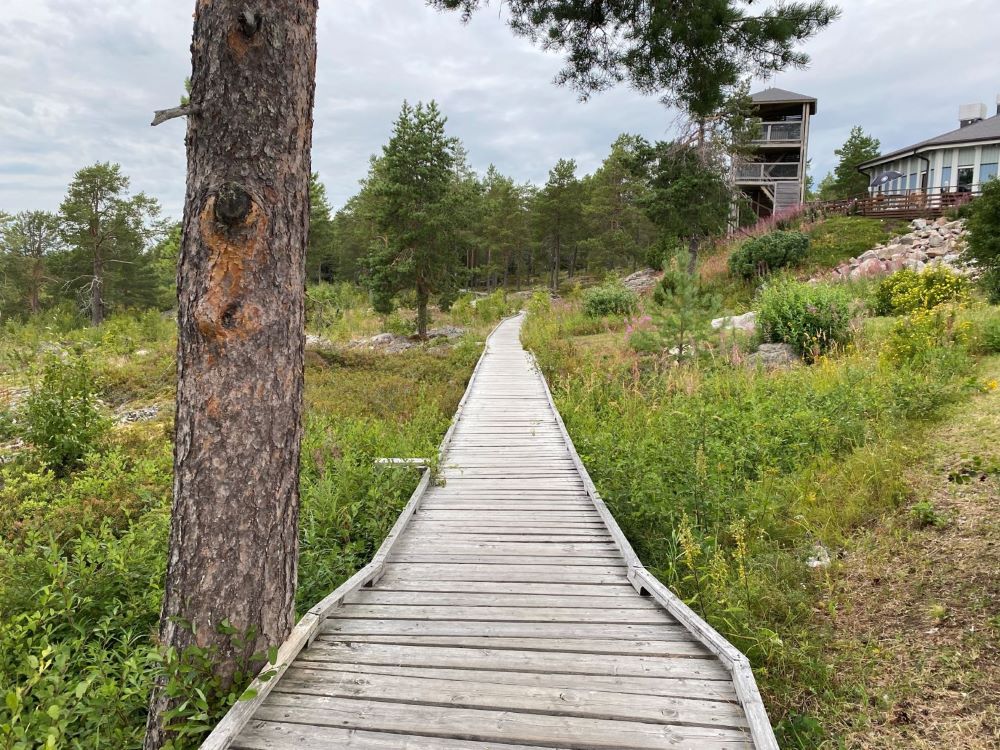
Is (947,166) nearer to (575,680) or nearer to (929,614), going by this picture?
(929,614)

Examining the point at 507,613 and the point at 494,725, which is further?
the point at 507,613

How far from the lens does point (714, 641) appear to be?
8.52 ft

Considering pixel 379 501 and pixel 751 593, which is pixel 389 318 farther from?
pixel 751 593

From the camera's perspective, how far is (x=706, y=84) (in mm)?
4492

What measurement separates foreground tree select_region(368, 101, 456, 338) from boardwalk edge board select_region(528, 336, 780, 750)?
1529 centimetres

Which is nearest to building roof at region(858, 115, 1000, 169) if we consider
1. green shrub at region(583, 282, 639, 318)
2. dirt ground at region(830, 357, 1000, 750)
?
green shrub at region(583, 282, 639, 318)

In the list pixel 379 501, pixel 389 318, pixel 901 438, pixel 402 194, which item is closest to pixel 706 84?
pixel 901 438

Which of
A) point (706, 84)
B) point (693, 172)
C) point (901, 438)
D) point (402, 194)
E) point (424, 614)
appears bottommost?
point (424, 614)

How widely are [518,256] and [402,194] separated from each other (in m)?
33.5

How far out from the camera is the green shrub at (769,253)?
1669 cm

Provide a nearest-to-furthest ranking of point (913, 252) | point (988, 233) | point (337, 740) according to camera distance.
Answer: point (337, 740) → point (988, 233) → point (913, 252)

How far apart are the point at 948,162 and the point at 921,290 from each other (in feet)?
81.8

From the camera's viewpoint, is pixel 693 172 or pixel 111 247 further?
pixel 111 247

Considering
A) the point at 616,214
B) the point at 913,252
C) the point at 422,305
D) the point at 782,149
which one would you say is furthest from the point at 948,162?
the point at 422,305
